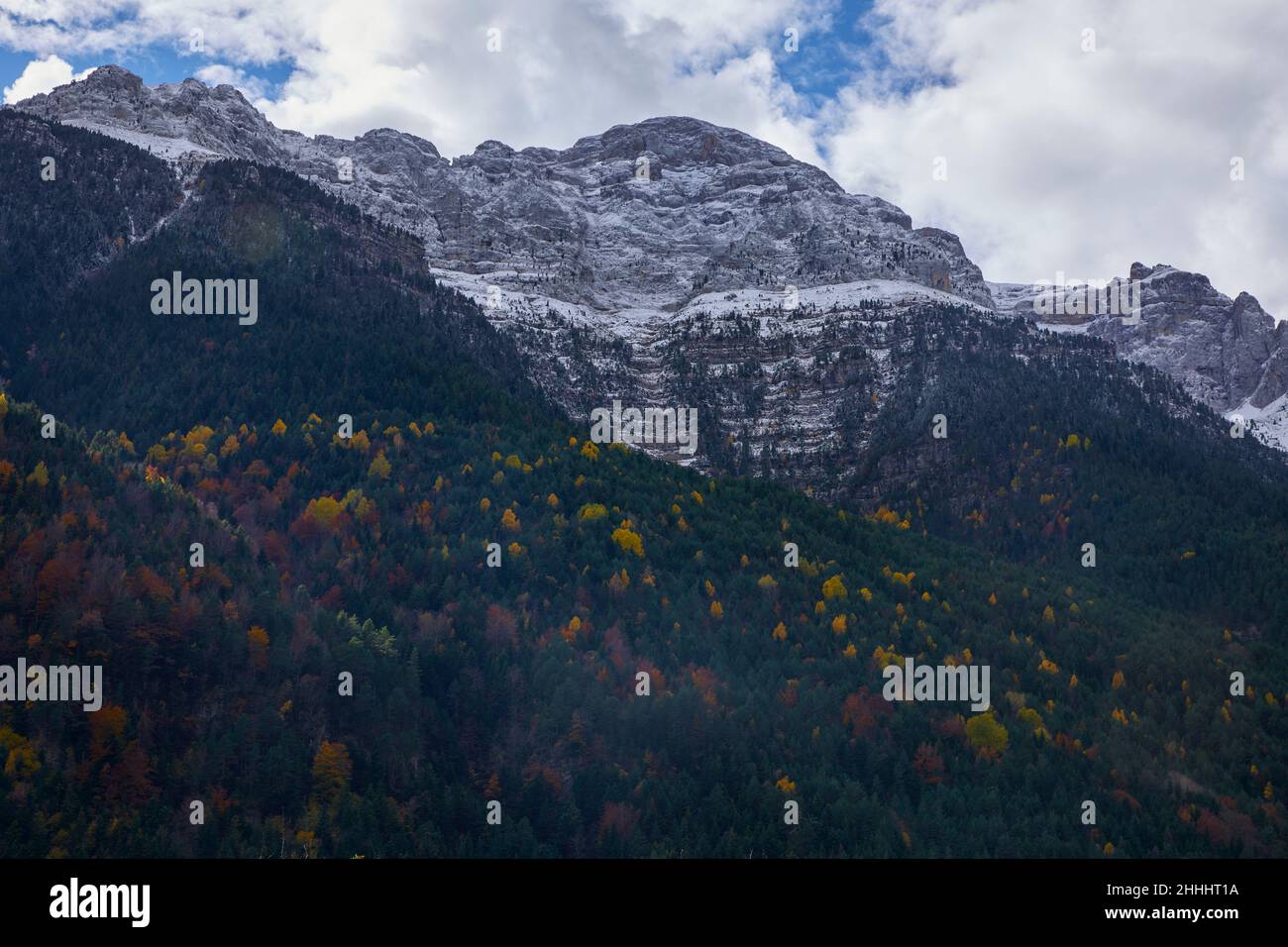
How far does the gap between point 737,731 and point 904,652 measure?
98.6 feet

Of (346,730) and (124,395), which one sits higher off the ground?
(124,395)

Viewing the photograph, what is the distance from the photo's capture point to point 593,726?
9381 centimetres

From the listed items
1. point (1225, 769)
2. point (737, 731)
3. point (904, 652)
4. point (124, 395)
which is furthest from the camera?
point (124, 395)

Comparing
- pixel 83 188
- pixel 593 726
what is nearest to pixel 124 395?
pixel 83 188

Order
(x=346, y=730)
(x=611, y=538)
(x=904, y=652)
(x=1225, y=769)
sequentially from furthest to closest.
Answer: (x=611, y=538) → (x=904, y=652) → (x=1225, y=769) → (x=346, y=730)

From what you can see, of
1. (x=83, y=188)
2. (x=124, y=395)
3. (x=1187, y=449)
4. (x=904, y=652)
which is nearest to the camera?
(x=904, y=652)

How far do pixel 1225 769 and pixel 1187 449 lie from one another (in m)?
94.1

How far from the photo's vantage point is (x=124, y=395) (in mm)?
148625
